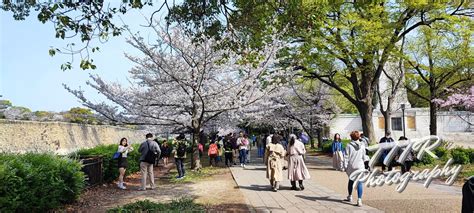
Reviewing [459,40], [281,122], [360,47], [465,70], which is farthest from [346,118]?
[360,47]

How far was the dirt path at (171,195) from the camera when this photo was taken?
8422 millimetres

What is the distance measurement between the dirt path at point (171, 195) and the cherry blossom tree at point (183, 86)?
3.40 metres

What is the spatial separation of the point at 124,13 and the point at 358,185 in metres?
5.84

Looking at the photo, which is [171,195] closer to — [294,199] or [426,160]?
[294,199]

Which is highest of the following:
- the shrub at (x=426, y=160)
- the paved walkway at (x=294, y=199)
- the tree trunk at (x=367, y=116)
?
the tree trunk at (x=367, y=116)

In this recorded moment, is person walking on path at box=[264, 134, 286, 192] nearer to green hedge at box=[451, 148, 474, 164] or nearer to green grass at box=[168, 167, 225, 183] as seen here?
green grass at box=[168, 167, 225, 183]

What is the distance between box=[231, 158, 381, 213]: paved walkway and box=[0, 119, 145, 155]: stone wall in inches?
373

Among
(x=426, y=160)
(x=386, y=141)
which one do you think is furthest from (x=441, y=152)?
(x=386, y=141)

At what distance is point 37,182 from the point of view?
7.00 meters

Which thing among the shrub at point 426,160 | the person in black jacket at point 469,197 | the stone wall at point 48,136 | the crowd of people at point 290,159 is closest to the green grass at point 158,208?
the crowd of people at point 290,159

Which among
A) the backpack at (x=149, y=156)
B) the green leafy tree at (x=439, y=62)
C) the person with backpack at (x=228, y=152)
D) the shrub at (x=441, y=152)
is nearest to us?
the backpack at (x=149, y=156)

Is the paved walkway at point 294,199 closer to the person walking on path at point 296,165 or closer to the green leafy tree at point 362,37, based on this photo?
the person walking on path at point 296,165

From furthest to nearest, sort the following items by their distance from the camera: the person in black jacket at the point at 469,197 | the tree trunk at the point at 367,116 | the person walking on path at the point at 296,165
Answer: the tree trunk at the point at 367,116, the person walking on path at the point at 296,165, the person in black jacket at the point at 469,197

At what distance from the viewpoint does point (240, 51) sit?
31.4ft
